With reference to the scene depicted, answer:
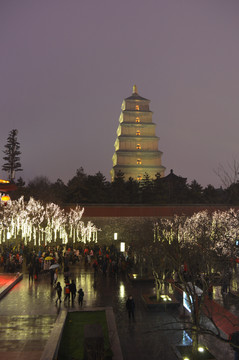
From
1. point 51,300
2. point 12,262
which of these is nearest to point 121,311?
point 51,300

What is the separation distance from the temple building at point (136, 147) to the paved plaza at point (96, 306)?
116 feet

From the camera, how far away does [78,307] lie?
11.9 m

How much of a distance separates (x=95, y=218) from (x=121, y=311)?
20.5 metres

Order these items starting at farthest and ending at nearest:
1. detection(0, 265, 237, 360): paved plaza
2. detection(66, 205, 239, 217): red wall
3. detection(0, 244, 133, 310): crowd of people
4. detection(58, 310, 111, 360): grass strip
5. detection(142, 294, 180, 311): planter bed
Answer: detection(66, 205, 239, 217): red wall, detection(0, 244, 133, 310): crowd of people, detection(142, 294, 180, 311): planter bed, detection(0, 265, 237, 360): paved plaza, detection(58, 310, 111, 360): grass strip

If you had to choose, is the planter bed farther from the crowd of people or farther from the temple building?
the temple building

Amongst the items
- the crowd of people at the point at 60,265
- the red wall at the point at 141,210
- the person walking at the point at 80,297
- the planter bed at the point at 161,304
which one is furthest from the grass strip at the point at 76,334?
the red wall at the point at 141,210

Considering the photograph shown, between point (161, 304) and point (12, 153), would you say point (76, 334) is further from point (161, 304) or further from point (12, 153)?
point (12, 153)

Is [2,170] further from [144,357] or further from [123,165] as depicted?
[144,357]

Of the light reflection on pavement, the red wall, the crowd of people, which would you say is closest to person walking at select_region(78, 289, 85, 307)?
the crowd of people

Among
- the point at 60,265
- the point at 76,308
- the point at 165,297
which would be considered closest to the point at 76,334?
the point at 76,308

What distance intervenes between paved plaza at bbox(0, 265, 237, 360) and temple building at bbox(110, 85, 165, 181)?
1390 inches

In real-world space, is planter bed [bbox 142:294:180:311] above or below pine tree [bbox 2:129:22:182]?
below

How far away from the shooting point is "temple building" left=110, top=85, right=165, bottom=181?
2034 inches

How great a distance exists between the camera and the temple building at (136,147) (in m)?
51.7
